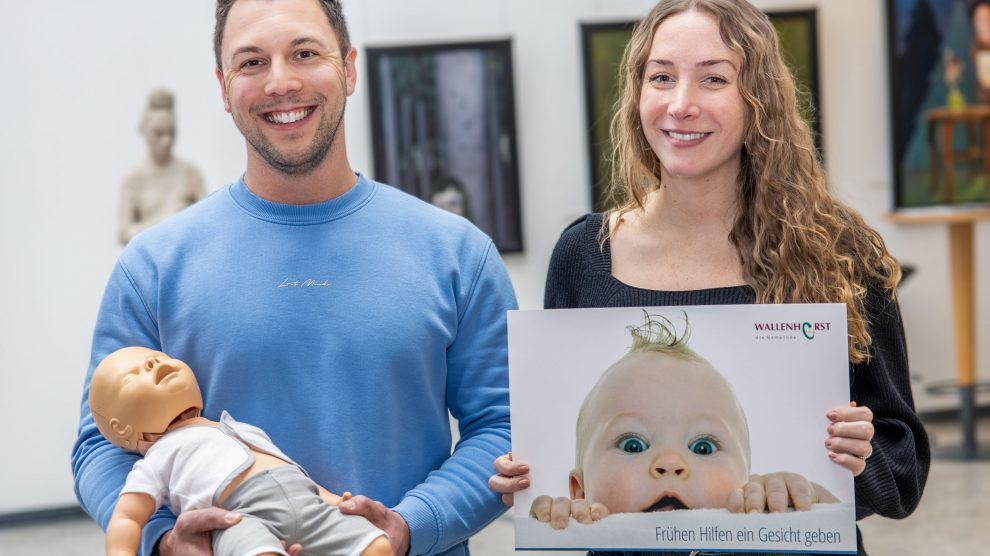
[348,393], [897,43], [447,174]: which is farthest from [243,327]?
[897,43]

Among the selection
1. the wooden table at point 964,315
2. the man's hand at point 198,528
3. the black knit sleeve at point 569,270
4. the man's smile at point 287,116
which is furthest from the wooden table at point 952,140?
the man's hand at point 198,528

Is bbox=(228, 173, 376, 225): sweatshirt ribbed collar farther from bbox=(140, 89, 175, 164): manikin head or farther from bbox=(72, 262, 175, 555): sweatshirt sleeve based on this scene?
bbox=(140, 89, 175, 164): manikin head

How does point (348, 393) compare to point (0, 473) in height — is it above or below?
above

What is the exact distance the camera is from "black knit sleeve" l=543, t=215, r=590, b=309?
7.01ft

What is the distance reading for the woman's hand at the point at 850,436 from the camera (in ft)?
6.06

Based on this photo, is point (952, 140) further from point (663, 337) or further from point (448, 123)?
point (663, 337)

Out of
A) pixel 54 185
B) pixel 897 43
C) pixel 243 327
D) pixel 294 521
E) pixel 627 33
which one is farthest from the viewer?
pixel 897 43

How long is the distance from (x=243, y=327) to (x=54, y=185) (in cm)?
466

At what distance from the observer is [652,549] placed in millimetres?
1893

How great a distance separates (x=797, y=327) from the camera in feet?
6.10

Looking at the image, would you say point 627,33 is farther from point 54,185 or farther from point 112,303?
point 112,303

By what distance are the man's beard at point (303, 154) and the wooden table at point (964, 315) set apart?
5.38 metres

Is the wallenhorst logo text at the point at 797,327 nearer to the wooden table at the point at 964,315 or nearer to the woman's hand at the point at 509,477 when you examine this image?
the woman's hand at the point at 509,477

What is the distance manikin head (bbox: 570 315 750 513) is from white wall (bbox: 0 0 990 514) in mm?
4407
